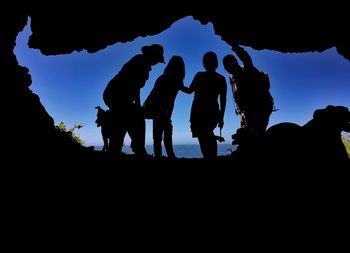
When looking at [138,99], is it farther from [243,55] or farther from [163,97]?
[243,55]

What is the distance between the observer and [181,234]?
1981mm

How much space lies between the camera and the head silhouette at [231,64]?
572 cm

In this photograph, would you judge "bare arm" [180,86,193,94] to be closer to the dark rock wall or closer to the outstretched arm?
the outstretched arm

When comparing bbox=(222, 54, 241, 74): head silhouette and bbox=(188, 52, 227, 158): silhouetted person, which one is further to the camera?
bbox=(222, 54, 241, 74): head silhouette

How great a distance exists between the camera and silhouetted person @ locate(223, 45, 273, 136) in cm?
544

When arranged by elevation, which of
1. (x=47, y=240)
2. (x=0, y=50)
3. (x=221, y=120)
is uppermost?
(x=0, y=50)

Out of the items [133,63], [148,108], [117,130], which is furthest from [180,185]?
[133,63]

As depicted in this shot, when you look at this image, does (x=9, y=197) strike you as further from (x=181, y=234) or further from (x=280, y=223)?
(x=280, y=223)

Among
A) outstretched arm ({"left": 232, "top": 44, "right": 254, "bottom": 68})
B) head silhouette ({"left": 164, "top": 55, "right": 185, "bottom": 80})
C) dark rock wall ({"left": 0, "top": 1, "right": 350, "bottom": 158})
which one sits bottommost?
head silhouette ({"left": 164, "top": 55, "right": 185, "bottom": 80})

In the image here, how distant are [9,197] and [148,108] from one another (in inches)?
136

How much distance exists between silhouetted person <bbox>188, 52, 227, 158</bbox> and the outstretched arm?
68cm

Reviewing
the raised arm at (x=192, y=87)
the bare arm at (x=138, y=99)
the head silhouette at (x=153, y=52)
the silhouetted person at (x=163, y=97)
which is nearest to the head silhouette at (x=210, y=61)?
the raised arm at (x=192, y=87)

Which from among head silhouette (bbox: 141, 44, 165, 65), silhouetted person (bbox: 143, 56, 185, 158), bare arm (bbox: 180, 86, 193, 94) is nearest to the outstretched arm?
silhouetted person (bbox: 143, 56, 185, 158)

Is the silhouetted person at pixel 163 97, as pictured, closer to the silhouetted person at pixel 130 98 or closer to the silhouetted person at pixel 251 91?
the silhouetted person at pixel 130 98
